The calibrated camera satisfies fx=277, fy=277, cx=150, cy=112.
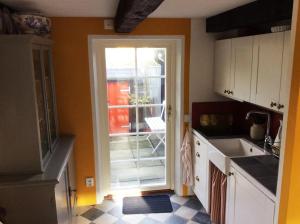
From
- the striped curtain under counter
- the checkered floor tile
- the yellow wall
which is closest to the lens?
the yellow wall

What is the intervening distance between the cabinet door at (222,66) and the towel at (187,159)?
652 mm

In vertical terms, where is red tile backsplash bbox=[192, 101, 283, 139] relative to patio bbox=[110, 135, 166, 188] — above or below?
above

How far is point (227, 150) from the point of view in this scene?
2.84 metres

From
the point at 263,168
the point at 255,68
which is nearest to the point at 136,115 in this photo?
the point at 255,68

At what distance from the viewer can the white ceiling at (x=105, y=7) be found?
2039mm

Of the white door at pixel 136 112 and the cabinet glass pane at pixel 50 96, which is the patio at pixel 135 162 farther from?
the cabinet glass pane at pixel 50 96

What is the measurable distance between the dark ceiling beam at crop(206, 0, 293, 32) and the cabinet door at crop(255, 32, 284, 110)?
13 centimetres

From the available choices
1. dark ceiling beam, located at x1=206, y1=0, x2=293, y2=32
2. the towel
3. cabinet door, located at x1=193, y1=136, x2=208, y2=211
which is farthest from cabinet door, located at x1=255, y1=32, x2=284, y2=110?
the towel

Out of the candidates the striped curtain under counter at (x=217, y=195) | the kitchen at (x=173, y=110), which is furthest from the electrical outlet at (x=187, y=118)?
the striped curtain under counter at (x=217, y=195)

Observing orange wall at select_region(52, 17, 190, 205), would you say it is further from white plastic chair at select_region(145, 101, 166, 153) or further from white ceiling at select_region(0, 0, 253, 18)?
white plastic chair at select_region(145, 101, 166, 153)

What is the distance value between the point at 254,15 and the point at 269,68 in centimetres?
41

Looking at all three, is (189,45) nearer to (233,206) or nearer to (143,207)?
(233,206)

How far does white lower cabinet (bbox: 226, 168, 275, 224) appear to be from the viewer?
178 cm

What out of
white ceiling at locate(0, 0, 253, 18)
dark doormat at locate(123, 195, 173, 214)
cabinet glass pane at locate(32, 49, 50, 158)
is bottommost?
dark doormat at locate(123, 195, 173, 214)
